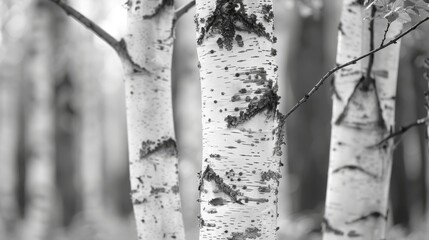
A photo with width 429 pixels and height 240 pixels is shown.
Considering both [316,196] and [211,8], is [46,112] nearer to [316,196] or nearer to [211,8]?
[316,196]

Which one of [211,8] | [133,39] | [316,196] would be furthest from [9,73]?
[211,8]

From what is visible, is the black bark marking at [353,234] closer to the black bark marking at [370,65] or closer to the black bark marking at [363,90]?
the black bark marking at [363,90]

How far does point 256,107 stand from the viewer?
1883 millimetres

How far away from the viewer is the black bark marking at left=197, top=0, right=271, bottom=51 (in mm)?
1896

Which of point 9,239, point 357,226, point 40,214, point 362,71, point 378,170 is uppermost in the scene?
point 362,71

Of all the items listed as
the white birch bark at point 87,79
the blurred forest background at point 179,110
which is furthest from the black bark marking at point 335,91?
the white birch bark at point 87,79

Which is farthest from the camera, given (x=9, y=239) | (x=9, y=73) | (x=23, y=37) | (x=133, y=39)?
(x=9, y=73)

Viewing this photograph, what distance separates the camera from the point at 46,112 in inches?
390

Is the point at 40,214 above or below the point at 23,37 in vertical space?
below

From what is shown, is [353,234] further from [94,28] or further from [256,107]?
[94,28]

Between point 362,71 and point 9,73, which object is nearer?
point 362,71

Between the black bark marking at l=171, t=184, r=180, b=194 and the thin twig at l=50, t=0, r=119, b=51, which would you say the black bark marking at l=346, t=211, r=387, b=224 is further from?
the thin twig at l=50, t=0, r=119, b=51

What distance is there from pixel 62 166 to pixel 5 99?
7.27 meters

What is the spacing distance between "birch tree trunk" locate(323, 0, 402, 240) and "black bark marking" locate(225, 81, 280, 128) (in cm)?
105
